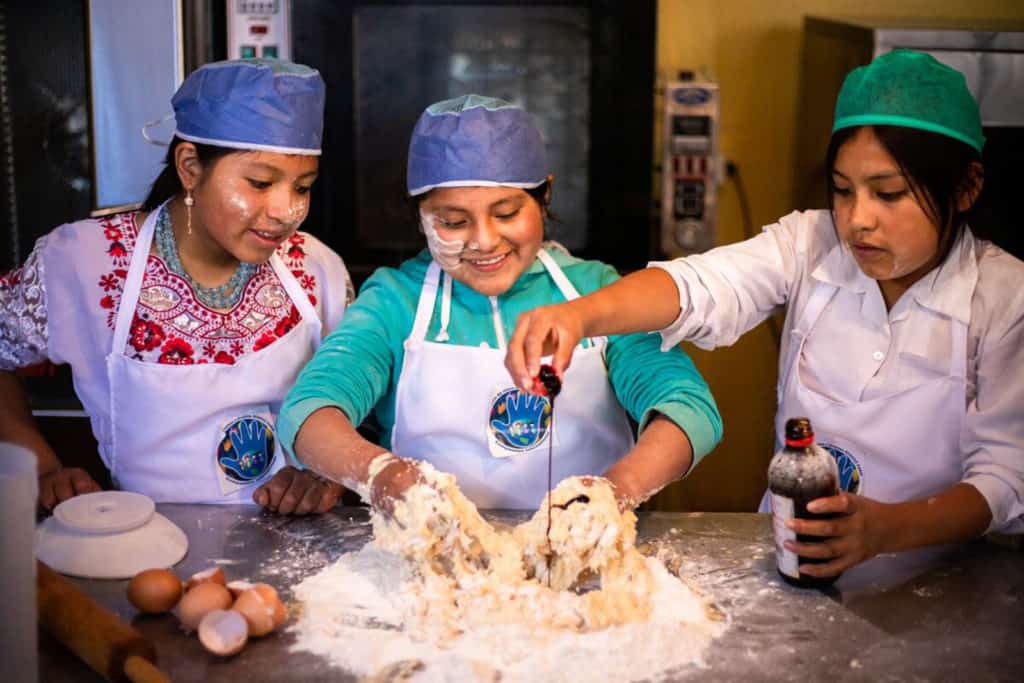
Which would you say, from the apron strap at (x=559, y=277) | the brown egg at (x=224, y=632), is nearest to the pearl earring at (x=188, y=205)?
the apron strap at (x=559, y=277)

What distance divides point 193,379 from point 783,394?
36.0 inches

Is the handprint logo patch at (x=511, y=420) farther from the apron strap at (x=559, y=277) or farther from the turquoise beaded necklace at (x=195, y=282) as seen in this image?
the turquoise beaded necklace at (x=195, y=282)

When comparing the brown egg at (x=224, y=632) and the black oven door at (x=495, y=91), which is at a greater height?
the black oven door at (x=495, y=91)

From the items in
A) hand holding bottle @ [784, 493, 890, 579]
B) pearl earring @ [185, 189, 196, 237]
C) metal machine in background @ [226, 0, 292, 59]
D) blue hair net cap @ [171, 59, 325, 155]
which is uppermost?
metal machine in background @ [226, 0, 292, 59]

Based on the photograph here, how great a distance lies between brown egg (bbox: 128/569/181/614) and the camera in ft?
4.12

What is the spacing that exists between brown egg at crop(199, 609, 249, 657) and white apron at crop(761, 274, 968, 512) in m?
0.88

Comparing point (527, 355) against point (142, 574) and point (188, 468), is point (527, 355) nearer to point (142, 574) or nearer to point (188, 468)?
point (142, 574)

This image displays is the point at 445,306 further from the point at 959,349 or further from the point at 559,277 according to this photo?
the point at 959,349

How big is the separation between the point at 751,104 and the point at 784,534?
176 cm

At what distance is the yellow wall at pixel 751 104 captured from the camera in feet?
9.32

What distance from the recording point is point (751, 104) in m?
2.88

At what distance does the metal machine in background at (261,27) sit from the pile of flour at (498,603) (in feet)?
4.33

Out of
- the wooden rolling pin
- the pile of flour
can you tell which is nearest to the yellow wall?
the pile of flour

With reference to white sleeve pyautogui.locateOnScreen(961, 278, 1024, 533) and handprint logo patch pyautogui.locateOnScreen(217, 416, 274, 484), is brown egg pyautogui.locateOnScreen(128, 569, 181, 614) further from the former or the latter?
white sleeve pyautogui.locateOnScreen(961, 278, 1024, 533)
